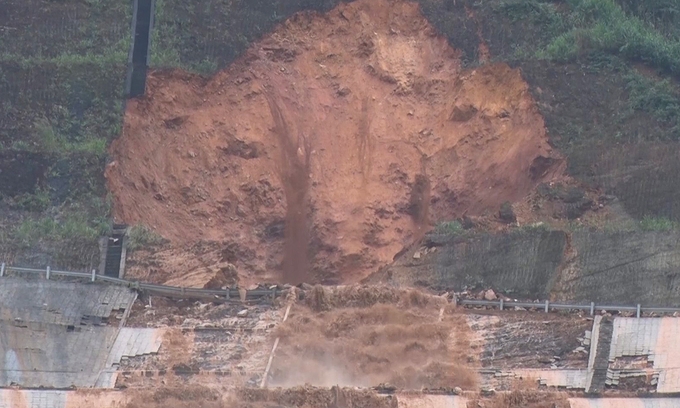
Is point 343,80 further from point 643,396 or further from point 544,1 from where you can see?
point 643,396

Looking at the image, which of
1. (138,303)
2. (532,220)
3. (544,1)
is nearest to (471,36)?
(544,1)

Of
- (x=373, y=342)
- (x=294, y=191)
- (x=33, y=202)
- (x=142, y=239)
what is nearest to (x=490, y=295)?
(x=373, y=342)

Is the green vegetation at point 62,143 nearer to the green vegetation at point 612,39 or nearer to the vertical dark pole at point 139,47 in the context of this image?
the vertical dark pole at point 139,47

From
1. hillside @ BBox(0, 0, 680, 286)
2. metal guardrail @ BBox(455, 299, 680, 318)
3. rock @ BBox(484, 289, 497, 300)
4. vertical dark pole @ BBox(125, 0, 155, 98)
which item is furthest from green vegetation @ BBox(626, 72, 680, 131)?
vertical dark pole @ BBox(125, 0, 155, 98)

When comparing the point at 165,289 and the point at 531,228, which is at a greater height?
the point at 531,228

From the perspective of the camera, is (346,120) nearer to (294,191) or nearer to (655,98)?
(294,191)

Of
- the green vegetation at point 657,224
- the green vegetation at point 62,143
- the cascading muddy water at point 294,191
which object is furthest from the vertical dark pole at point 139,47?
the green vegetation at point 657,224
